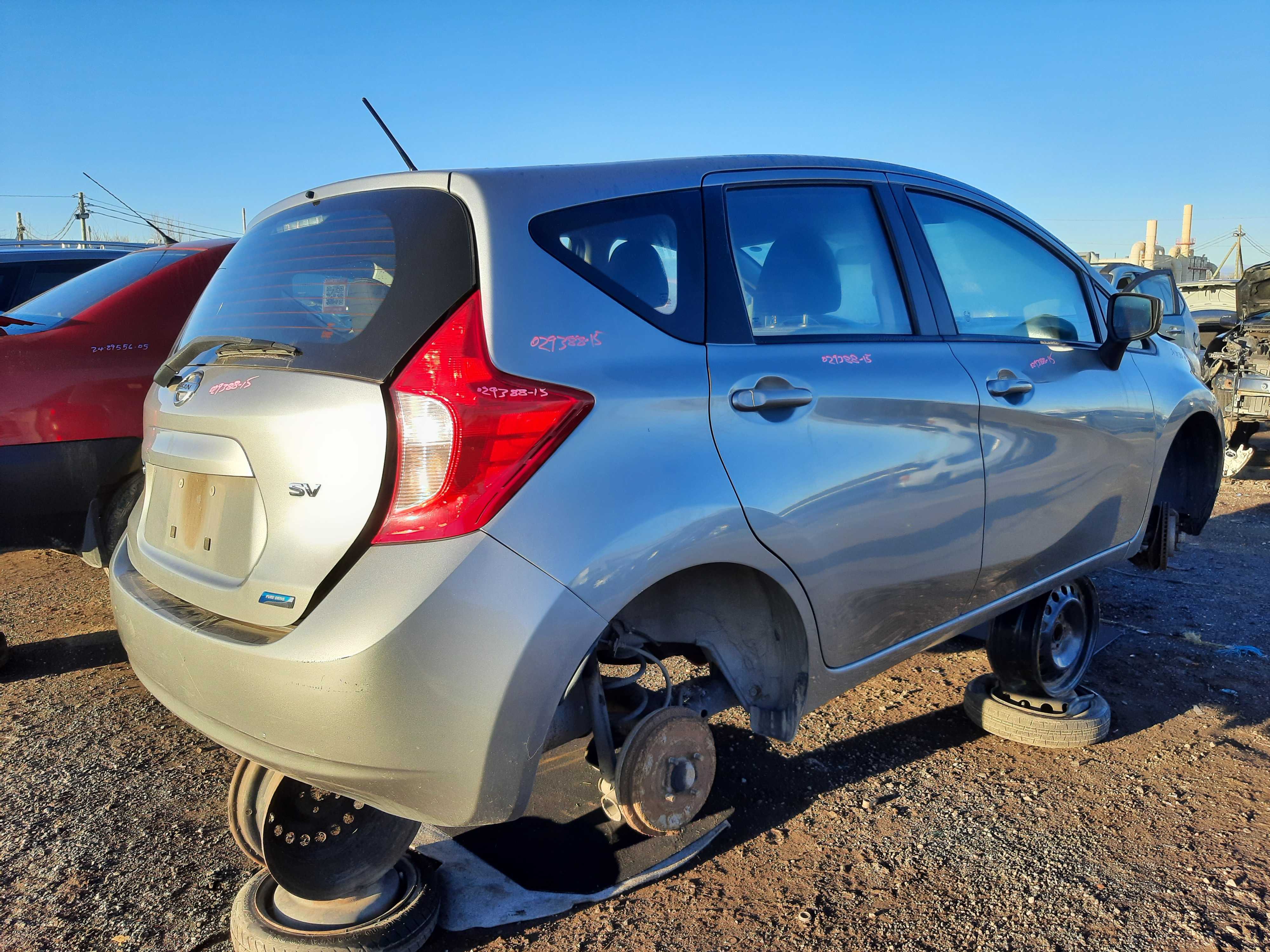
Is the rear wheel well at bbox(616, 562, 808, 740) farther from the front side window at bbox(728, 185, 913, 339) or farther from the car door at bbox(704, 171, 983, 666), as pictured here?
the front side window at bbox(728, 185, 913, 339)

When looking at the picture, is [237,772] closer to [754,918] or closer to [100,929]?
[100,929]

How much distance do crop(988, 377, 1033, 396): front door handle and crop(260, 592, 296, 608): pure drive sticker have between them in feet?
7.09

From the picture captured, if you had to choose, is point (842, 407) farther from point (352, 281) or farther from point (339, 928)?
point (339, 928)

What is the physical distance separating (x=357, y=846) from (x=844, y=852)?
4.57ft

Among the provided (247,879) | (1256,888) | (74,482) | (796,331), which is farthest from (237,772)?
(1256,888)

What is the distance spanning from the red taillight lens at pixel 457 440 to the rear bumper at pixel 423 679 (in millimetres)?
52

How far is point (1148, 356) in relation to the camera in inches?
150

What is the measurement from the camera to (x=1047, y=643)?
3506 millimetres

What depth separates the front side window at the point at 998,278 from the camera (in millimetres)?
3045

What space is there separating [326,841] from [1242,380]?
9573 millimetres

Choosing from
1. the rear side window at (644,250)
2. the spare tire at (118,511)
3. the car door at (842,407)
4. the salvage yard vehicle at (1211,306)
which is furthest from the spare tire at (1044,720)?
the salvage yard vehicle at (1211,306)

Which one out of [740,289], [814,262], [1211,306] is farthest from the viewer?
[1211,306]

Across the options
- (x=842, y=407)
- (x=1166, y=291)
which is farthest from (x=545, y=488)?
(x=1166, y=291)

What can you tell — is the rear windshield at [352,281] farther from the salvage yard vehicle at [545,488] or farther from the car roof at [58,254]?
the car roof at [58,254]
